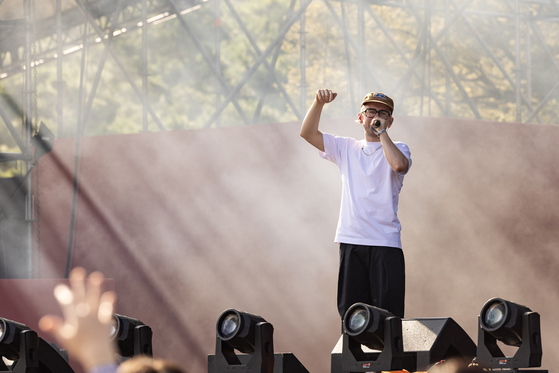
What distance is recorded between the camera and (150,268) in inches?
171

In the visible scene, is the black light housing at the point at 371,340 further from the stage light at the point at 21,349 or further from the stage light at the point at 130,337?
the stage light at the point at 21,349

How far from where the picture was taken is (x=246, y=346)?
2400 mm

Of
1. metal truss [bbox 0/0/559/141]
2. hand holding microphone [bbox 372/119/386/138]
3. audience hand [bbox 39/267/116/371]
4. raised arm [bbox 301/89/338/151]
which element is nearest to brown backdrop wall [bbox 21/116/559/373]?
metal truss [bbox 0/0/559/141]

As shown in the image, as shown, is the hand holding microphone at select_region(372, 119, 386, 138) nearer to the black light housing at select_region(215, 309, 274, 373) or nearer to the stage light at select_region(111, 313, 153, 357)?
the black light housing at select_region(215, 309, 274, 373)

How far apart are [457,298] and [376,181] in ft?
5.33

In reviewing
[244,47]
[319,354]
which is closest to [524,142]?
[319,354]

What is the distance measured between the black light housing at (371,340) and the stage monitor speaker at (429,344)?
0.05 metres

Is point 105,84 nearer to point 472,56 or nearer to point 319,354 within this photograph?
point 472,56

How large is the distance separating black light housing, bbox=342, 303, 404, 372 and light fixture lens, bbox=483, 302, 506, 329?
29 centimetres

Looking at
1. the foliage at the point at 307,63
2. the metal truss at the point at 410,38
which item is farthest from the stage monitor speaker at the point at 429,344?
the foliage at the point at 307,63

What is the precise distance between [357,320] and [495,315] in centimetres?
45

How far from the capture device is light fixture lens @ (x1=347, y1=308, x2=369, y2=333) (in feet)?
7.22

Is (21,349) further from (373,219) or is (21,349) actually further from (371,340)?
(373,219)

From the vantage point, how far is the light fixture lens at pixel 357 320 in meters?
2.20
